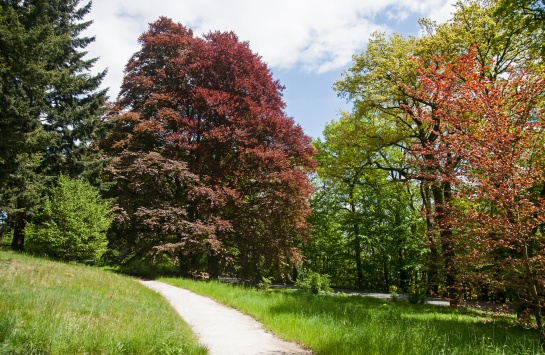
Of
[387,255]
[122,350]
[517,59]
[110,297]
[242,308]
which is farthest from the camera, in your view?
[387,255]

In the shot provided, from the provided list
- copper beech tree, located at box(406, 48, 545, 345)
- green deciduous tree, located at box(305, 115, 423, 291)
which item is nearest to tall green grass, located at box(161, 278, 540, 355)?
copper beech tree, located at box(406, 48, 545, 345)

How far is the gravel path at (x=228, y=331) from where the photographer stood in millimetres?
5469

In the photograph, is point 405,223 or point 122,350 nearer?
point 122,350

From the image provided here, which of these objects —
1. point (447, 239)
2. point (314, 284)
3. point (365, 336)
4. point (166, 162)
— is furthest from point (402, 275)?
point (365, 336)

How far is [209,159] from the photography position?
19.0 m

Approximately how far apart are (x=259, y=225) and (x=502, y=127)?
14.1m

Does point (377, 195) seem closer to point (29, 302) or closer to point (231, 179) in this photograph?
point (231, 179)

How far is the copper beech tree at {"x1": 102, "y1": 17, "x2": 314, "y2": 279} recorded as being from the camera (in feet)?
57.2

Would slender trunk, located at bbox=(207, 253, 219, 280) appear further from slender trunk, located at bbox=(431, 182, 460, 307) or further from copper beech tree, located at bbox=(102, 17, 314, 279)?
slender trunk, located at bbox=(431, 182, 460, 307)

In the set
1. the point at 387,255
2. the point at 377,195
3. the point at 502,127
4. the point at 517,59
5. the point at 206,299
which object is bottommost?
the point at 206,299

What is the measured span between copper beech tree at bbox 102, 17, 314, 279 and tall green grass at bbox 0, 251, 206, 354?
8.96 metres

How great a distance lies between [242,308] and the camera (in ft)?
29.2

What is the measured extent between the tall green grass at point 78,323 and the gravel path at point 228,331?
538 mm

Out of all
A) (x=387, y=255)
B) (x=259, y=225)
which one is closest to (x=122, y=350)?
(x=259, y=225)
